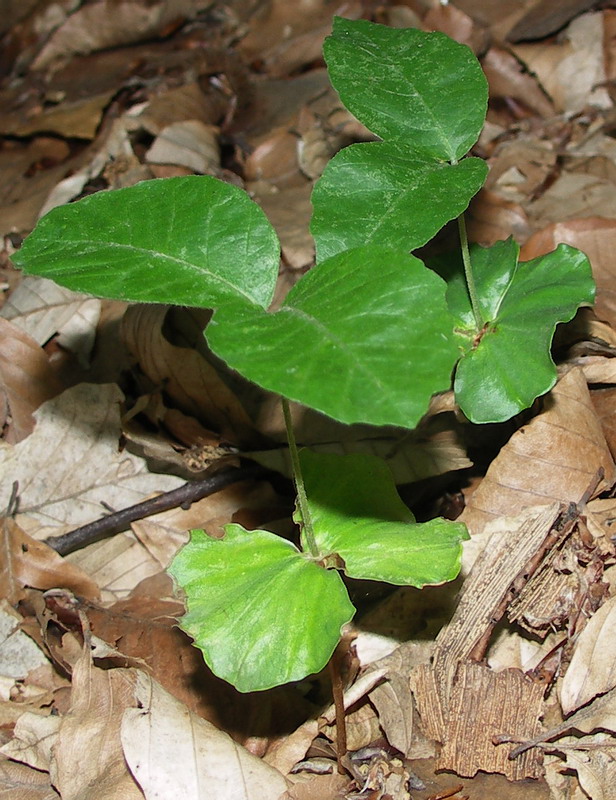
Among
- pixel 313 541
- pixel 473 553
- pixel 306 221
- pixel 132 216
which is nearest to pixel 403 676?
pixel 473 553

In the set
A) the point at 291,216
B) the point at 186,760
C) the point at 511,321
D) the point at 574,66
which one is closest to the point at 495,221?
the point at 291,216

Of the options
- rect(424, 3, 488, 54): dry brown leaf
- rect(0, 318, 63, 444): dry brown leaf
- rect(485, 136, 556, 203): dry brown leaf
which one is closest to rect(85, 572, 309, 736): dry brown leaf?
rect(0, 318, 63, 444): dry brown leaf

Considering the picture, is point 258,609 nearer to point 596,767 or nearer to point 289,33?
point 596,767

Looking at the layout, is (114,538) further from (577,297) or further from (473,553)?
(577,297)

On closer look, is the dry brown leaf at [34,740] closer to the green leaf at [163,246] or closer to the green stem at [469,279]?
the green leaf at [163,246]

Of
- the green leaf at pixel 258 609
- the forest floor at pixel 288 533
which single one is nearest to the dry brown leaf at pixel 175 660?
the forest floor at pixel 288 533
